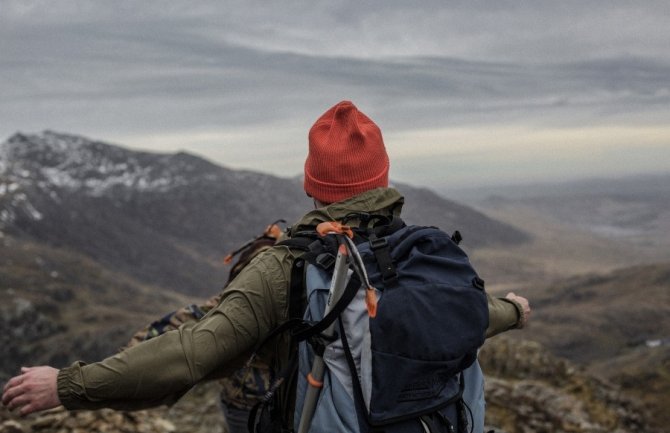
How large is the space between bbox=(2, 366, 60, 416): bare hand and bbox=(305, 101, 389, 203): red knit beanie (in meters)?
2.07

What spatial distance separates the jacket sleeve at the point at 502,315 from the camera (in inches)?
179

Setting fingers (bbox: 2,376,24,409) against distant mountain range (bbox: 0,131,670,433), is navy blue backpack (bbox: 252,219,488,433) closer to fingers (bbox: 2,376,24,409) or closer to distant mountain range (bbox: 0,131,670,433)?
fingers (bbox: 2,376,24,409)

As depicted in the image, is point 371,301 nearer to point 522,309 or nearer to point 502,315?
point 502,315

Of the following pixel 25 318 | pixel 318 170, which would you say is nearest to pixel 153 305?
pixel 25 318

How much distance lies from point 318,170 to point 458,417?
1.89m

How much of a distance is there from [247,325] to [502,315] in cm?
197

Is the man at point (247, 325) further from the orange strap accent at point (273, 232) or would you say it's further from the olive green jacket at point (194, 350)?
the orange strap accent at point (273, 232)

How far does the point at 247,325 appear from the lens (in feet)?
12.3

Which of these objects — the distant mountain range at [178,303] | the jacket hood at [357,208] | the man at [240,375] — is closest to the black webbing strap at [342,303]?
the jacket hood at [357,208]

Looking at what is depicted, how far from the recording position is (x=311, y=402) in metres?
3.74

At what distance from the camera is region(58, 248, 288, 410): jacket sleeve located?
3461mm

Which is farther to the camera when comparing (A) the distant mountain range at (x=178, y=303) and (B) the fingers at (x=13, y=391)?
(A) the distant mountain range at (x=178, y=303)

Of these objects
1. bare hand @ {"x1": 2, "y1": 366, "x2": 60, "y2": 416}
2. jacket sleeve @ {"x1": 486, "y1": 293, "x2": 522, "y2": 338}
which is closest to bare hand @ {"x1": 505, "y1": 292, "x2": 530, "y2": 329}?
jacket sleeve @ {"x1": 486, "y1": 293, "x2": 522, "y2": 338}

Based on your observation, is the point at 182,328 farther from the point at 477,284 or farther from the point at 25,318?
the point at 25,318
